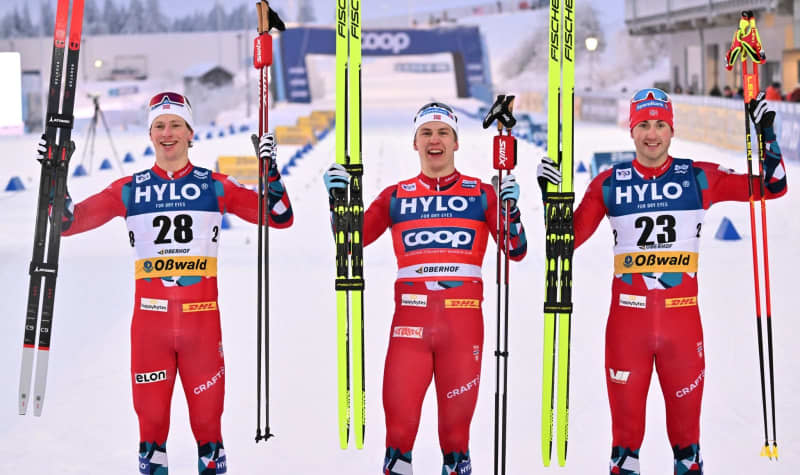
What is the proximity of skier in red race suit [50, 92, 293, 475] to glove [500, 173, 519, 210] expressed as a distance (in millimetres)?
1035

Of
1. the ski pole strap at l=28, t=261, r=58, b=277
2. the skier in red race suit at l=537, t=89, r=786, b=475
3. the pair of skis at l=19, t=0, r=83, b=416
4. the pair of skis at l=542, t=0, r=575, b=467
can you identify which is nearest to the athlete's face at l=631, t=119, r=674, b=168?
the skier in red race suit at l=537, t=89, r=786, b=475

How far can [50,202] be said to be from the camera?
16.7ft

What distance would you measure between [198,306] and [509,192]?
59.6 inches

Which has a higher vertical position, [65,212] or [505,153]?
[505,153]

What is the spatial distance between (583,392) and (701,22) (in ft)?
125

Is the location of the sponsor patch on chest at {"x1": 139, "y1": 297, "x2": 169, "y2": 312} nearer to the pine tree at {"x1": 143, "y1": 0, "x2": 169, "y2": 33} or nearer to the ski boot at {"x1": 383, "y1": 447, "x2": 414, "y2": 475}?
the ski boot at {"x1": 383, "y1": 447, "x2": 414, "y2": 475}

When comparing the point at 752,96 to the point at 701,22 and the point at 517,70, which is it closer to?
the point at 701,22

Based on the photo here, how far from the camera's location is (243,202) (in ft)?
16.8

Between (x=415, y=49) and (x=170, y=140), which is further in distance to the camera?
(x=415, y=49)

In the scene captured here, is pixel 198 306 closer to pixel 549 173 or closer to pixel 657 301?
pixel 549 173

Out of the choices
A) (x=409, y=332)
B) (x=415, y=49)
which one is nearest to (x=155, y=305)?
(x=409, y=332)

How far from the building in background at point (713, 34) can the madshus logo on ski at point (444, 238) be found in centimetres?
2681

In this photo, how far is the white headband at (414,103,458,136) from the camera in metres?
5.11

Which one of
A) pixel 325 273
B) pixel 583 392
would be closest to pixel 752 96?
pixel 583 392
